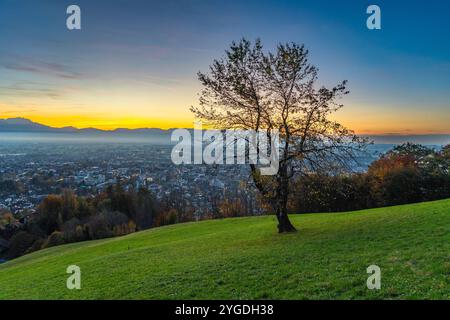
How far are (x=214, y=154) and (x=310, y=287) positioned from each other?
13703 millimetres

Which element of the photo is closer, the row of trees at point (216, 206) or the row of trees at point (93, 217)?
the row of trees at point (216, 206)

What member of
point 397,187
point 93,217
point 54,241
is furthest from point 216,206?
point 397,187

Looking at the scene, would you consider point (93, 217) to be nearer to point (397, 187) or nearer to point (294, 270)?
point (397, 187)

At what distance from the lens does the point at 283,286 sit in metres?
12.6

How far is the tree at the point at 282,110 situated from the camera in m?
22.9

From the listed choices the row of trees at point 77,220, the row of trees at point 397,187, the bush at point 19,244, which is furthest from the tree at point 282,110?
the bush at point 19,244

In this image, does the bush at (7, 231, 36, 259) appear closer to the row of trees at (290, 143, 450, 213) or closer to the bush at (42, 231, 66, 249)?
the bush at (42, 231, 66, 249)

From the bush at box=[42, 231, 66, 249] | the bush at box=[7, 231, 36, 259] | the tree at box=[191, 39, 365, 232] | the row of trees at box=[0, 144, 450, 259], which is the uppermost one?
the tree at box=[191, 39, 365, 232]

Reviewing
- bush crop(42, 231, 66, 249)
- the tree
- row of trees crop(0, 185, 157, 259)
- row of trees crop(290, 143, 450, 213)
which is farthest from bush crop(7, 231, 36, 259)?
the tree

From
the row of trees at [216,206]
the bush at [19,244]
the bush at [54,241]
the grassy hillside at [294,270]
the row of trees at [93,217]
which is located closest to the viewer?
the grassy hillside at [294,270]

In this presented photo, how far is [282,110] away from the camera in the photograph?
78.2 feet

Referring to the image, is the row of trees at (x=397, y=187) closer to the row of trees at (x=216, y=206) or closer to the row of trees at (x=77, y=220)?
the row of trees at (x=216, y=206)

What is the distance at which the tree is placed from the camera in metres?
22.9

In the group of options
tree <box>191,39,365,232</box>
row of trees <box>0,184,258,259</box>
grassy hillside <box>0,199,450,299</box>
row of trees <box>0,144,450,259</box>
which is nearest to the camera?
grassy hillside <box>0,199,450,299</box>
